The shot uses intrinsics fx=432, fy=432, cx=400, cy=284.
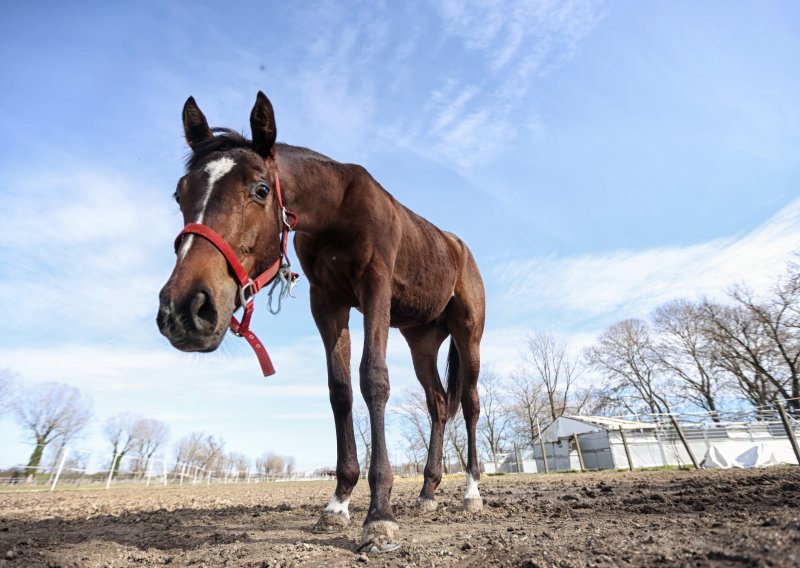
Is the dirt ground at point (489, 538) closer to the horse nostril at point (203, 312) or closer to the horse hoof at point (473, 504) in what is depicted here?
the horse hoof at point (473, 504)

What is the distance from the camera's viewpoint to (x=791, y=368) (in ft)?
103

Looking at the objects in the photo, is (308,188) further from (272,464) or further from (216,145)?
(272,464)

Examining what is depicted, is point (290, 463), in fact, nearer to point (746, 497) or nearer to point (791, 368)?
point (791, 368)

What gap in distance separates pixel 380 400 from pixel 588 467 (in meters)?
30.7

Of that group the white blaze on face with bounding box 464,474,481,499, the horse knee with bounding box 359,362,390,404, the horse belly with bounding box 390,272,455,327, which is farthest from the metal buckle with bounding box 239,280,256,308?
the white blaze on face with bounding box 464,474,481,499

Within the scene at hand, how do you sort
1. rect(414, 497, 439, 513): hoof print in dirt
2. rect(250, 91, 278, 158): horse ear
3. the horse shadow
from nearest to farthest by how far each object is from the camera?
1. the horse shadow
2. rect(250, 91, 278, 158): horse ear
3. rect(414, 497, 439, 513): hoof print in dirt

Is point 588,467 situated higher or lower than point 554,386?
lower

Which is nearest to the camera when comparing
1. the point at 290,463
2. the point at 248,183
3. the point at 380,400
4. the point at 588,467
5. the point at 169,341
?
→ the point at 169,341

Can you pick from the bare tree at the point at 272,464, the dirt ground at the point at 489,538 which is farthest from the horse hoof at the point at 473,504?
the bare tree at the point at 272,464

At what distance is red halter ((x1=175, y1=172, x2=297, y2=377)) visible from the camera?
2.44 metres

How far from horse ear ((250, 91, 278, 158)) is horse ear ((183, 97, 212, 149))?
445 millimetres

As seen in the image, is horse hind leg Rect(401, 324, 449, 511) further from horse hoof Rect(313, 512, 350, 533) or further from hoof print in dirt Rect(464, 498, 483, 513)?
horse hoof Rect(313, 512, 350, 533)

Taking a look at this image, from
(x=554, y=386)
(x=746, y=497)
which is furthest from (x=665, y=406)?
(x=746, y=497)

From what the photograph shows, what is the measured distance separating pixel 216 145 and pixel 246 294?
1055 mm
